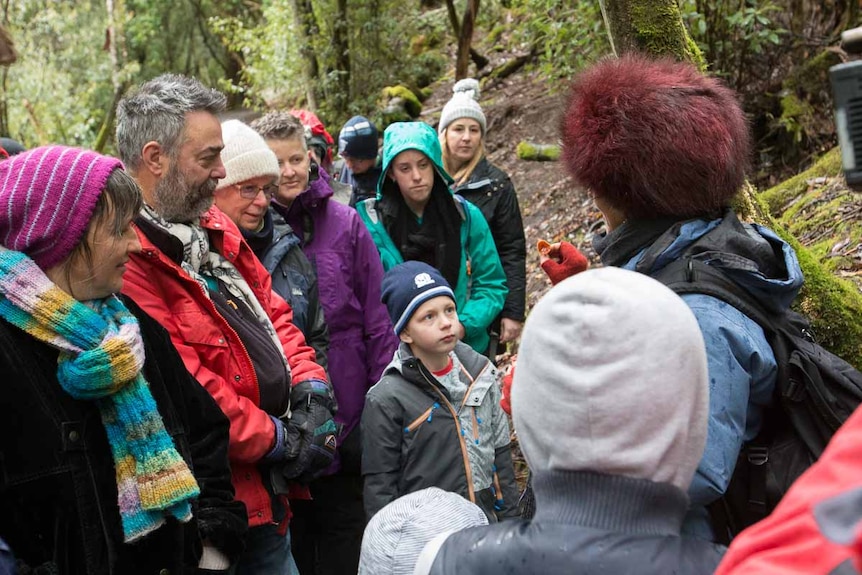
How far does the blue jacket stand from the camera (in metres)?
2.12

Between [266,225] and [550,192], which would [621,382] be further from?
[550,192]

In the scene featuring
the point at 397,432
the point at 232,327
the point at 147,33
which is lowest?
the point at 397,432

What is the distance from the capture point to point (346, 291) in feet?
14.2

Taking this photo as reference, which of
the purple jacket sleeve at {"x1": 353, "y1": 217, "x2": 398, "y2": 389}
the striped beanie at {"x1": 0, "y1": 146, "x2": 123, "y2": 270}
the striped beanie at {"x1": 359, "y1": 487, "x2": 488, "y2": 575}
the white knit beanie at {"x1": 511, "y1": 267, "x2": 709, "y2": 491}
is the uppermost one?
the striped beanie at {"x1": 0, "y1": 146, "x2": 123, "y2": 270}

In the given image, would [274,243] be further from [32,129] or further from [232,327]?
[32,129]

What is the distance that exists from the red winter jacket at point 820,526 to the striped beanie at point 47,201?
199 cm

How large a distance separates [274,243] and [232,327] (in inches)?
35.3

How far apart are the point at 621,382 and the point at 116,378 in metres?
1.46

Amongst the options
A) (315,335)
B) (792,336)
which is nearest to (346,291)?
(315,335)

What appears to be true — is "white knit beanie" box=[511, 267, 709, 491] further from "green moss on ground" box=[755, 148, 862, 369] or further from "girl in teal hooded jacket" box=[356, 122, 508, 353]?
"girl in teal hooded jacket" box=[356, 122, 508, 353]

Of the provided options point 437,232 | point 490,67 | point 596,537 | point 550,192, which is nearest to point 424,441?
point 437,232

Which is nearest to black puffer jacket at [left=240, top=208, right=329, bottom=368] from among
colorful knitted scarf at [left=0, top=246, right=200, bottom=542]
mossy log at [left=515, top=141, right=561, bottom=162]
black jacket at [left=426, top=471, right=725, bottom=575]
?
colorful knitted scarf at [left=0, top=246, right=200, bottom=542]

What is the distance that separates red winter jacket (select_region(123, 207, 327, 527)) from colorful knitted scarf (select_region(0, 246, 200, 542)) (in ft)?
1.48

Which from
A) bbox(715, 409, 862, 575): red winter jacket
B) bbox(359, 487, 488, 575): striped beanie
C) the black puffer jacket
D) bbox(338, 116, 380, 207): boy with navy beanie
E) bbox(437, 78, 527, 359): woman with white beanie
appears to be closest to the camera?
bbox(715, 409, 862, 575): red winter jacket
